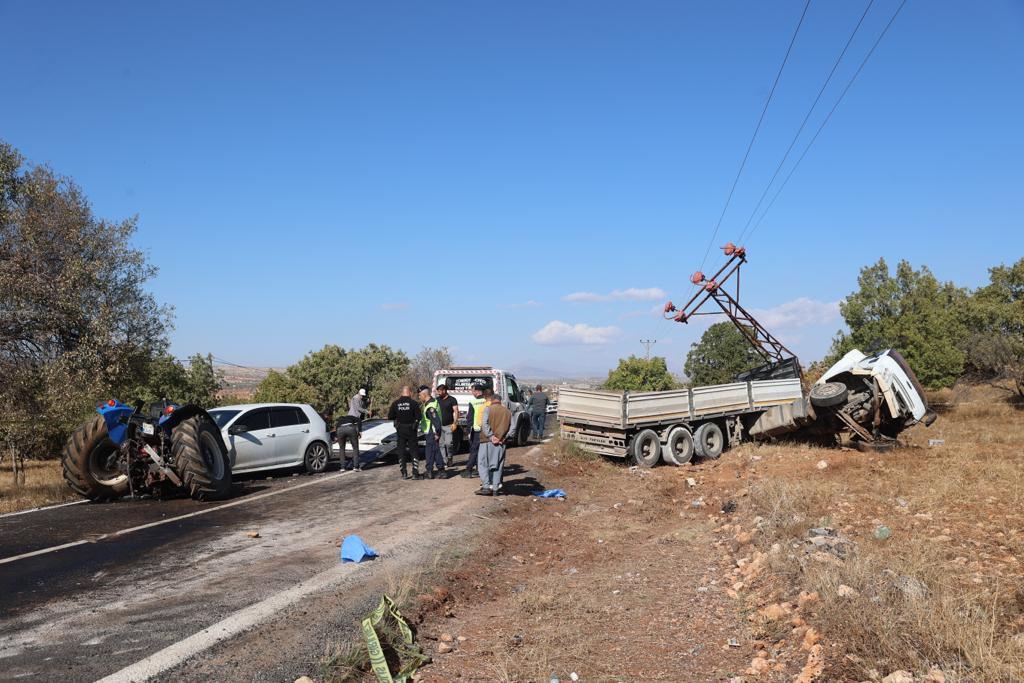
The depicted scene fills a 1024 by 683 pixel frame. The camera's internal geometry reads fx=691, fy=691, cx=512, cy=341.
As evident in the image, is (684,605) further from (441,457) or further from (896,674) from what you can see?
(441,457)

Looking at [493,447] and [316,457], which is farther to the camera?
[316,457]

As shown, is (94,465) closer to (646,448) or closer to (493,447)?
(493,447)

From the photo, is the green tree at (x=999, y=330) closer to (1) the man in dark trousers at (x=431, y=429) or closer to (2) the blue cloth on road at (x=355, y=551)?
(1) the man in dark trousers at (x=431, y=429)

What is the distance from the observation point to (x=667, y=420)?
54.2 feet

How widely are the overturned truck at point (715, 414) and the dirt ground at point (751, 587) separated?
3689 mm

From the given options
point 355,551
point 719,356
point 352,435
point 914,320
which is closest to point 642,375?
point 719,356

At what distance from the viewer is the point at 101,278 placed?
2005cm

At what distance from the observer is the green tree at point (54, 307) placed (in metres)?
16.5

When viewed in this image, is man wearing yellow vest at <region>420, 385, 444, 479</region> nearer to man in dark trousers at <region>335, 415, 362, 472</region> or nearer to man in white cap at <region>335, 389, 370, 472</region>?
man in white cap at <region>335, 389, 370, 472</region>

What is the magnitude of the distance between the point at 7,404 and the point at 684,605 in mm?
16425

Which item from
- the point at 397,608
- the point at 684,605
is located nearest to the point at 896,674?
the point at 684,605

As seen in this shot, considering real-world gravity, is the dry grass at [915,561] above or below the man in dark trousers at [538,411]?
below

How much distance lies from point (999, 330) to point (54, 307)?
4268 cm

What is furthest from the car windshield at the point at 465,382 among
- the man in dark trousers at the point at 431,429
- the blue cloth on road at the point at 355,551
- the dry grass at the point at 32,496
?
the blue cloth on road at the point at 355,551
